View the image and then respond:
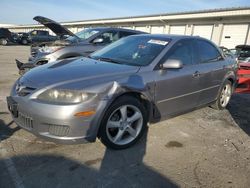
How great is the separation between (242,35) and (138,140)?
1826cm

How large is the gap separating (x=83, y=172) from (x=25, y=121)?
3.24ft

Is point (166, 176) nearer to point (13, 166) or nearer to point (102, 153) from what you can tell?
point (102, 153)

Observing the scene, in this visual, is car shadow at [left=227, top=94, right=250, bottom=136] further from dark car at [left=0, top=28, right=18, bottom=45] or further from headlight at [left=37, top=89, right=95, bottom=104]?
dark car at [left=0, top=28, right=18, bottom=45]

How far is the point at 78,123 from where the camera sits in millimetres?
3061

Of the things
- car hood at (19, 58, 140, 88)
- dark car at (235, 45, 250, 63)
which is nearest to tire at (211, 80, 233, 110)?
car hood at (19, 58, 140, 88)

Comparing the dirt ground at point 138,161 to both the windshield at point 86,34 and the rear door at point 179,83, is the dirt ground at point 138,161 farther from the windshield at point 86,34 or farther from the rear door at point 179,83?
the windshield at point 86,34

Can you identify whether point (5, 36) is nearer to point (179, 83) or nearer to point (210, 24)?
point (210, 24)

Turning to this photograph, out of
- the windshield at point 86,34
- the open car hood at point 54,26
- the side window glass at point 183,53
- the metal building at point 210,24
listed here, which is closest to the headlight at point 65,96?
the side window glass at point 183,53

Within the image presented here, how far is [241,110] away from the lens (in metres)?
5.98

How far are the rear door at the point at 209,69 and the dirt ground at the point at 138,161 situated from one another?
2.72ft

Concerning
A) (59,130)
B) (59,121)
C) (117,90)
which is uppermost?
(117,90)

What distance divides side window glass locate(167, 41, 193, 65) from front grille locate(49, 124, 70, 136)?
1.97m

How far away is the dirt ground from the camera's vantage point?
2848mm

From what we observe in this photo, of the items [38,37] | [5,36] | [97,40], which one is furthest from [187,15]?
[5,36]
